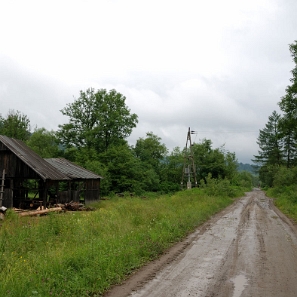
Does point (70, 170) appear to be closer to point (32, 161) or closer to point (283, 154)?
point (32, 161)

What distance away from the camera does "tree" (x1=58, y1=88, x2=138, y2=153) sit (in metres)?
48.2

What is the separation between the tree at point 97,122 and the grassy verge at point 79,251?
1347 inches

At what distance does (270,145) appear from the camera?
69500 millimetres

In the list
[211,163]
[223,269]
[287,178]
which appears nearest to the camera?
[223,269]

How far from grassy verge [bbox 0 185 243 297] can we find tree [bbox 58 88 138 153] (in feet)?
112

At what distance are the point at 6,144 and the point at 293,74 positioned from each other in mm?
22986

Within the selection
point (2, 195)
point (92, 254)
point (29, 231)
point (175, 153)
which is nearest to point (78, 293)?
point (92, 254)

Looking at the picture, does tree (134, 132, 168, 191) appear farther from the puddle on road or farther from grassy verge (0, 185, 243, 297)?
the puddle on road

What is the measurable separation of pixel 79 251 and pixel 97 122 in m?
42.9

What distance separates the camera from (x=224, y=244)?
1070cm

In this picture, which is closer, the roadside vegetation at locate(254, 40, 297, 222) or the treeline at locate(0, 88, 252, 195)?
the roadside vegetation at locate(254, 40, 297, 222)

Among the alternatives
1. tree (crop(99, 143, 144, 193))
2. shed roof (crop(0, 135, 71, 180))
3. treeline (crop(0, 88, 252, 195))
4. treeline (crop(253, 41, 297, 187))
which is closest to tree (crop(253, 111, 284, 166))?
treeline (crop(253, 41, 297, 187))

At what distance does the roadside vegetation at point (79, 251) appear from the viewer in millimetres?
6125

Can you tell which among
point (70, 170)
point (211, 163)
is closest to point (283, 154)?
point (211, 163)
